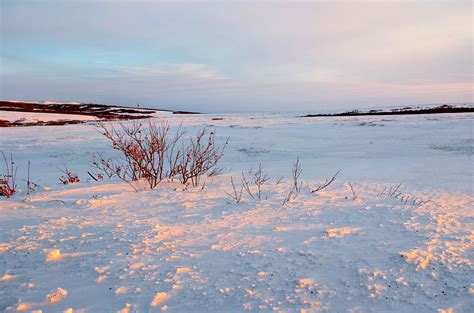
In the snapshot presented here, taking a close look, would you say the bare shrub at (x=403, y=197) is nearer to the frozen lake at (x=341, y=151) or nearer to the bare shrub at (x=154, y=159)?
the frozen lake at (x=341, y=151)

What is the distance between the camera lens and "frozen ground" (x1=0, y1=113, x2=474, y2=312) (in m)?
2.22

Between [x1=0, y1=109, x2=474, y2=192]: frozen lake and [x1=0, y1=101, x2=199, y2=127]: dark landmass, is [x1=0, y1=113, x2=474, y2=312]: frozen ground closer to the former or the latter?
[x1=0, y1=109, x2=474, y2=192]: frozen lake

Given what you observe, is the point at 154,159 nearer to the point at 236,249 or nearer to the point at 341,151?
the point at 236,249

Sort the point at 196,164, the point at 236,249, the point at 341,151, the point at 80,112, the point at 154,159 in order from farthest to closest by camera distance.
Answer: the point at 80,112 → the point at 341,151 → the point at 154,159 → the point at 196,164 → the point at 236,249

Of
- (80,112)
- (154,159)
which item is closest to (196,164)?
(154,159)

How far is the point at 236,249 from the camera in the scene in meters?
2.92

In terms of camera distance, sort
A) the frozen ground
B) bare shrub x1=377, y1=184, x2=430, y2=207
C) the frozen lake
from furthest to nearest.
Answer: the frozen lake, bare shrub x1=377, y1=184, x2=430, y2=207, the frozen ground

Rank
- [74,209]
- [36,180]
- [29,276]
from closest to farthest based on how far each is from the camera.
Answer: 1. [29,276]
2. [74,209]
3. [36,180]

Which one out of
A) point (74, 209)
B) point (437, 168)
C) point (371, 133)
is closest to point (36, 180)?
point (74, 209)

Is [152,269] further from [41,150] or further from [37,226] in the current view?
[41,150]

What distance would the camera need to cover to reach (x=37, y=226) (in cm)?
350

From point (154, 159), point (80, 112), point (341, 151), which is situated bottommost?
point (341, 151)

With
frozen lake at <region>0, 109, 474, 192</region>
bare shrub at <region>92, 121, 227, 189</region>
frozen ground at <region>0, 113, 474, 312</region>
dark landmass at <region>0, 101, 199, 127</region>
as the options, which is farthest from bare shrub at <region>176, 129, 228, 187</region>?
dark landmass at <region>0, 101, 199, 127</region>

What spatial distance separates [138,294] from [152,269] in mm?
318
